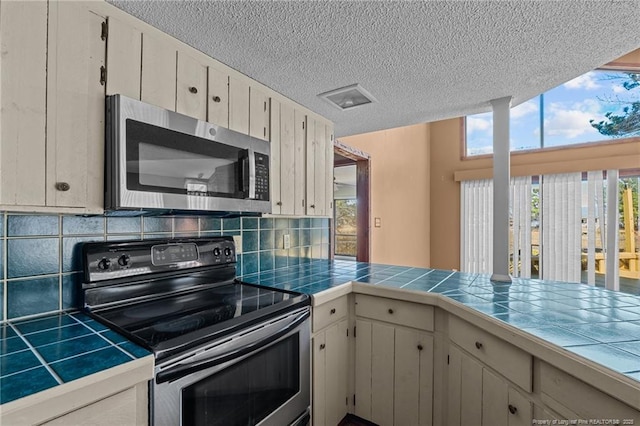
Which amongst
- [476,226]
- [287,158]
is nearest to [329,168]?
[287,158]

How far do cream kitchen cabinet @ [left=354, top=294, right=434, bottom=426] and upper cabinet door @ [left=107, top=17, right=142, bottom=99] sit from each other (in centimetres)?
152

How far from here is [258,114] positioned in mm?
1652

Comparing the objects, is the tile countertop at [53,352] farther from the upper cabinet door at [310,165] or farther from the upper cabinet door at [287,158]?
the upper cabinet door at [310,165]

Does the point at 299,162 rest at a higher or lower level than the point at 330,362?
higher

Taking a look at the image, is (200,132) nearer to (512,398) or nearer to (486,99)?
(512,398)

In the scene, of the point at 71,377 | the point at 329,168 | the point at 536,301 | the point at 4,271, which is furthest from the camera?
the point at 329,168

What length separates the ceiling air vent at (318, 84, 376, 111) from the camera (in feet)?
5.74

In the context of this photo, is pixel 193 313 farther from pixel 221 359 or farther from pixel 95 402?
pixel 95 402

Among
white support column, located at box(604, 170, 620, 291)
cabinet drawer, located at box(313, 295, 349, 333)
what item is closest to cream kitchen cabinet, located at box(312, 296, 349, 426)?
cabinet drawer, located at box(313, 295, 349, 333)

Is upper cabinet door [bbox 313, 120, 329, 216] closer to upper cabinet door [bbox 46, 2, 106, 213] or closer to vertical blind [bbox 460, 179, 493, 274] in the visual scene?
upper cabinet door [bbox 46, 2, 106, 213]

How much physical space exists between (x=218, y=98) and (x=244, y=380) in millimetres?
1255

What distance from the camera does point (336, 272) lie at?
6.74 feet

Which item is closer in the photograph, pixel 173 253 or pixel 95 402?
pixel 95 402

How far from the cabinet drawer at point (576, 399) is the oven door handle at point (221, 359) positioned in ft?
3.09
